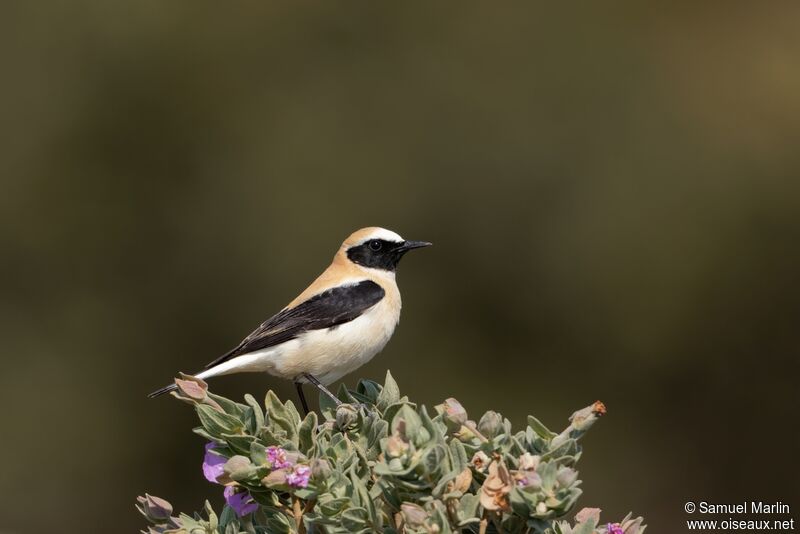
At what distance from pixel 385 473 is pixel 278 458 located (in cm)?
35

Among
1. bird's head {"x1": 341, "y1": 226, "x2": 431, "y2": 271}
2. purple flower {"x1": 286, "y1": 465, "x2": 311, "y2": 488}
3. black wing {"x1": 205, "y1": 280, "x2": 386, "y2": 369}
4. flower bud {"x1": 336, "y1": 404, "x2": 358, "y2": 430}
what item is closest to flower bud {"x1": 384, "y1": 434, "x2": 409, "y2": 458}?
purple flower {"x1": 286, "y1": 465, "x2": 311, "y2": 488}

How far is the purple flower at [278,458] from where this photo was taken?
8.00 feet

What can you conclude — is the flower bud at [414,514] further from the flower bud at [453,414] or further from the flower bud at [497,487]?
the flower bud at [453,414]

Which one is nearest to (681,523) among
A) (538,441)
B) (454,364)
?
(454,364)

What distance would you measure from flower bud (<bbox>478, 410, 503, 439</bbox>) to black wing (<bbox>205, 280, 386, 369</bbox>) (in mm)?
2740

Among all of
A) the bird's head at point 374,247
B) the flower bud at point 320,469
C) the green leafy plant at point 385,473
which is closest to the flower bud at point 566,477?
the green leafy plant at point 385,473

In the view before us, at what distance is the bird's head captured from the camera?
6055mm

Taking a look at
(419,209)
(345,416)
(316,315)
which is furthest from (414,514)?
(419,209)

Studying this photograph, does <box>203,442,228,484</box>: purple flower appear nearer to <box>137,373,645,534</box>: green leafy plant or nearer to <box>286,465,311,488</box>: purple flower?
<box>137,373,645,534</box>: green leafy plant

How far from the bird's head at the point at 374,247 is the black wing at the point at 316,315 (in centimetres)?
36

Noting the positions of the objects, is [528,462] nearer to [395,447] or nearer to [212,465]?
[395,447]

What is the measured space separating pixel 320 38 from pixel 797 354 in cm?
642

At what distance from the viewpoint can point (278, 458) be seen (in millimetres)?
2445

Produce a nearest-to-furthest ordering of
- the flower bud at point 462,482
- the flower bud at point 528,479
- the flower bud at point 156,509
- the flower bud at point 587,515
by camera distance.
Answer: the flower bud at point 528,479, the flower bud at point 462,482, the flower bud at point 587,515, the flower bud at point 156,509
